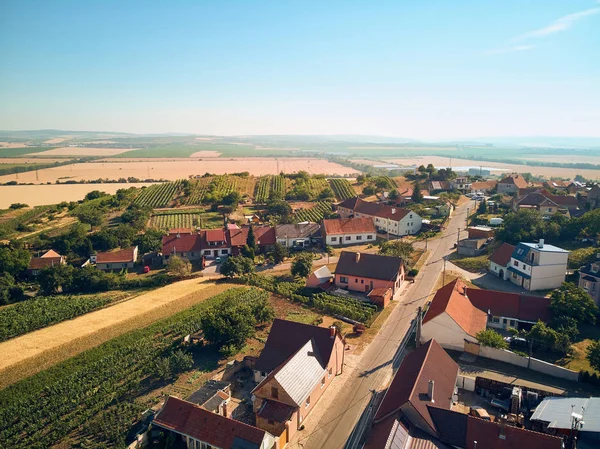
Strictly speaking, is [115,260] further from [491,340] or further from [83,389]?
[491,340]

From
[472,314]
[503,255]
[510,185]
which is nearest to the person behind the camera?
[472,314]

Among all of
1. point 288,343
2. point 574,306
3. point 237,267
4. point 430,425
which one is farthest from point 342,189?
point 430,425

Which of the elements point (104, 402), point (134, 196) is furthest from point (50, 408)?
point (134, 196)

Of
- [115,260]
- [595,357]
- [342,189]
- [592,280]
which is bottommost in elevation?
[115,260]

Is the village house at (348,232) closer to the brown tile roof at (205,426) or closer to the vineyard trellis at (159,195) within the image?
the vineyard trellis at (159,195)

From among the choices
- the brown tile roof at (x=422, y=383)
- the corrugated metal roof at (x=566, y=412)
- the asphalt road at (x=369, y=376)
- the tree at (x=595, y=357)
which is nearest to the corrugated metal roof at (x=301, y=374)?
the asphalt road at (x=369, y=376)
